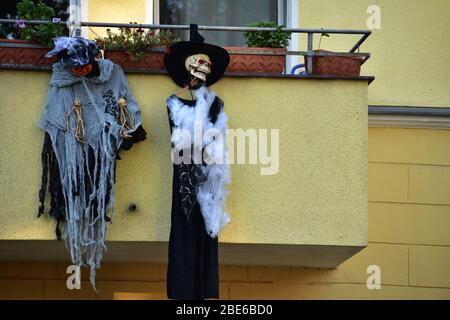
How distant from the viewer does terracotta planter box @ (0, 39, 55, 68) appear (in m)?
7.20

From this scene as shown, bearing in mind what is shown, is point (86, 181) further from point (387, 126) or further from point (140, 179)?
point (387, 126)

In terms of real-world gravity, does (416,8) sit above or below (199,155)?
above

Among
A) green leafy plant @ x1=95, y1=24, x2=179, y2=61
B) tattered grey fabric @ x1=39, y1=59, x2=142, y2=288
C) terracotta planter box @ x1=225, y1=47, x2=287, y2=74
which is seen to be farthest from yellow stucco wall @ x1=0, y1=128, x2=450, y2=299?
green leafy plant @ x1=95, y1=24, x2=179, y2=61

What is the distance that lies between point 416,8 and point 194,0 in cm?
188

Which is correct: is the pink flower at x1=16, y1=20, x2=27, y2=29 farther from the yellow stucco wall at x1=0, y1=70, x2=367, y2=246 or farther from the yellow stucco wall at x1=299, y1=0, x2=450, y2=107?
the yellow stucco wall at x1=299, y1=0, x2=450, y2=107

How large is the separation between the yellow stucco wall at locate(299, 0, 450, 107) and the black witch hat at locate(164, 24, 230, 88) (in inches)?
59.1

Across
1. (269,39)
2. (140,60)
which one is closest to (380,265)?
(269,39)

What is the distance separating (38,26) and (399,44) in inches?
122

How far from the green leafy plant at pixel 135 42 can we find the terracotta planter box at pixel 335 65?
41.5 inches

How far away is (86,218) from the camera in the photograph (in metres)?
7.06

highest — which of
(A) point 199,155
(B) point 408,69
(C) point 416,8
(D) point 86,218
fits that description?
(C) point 416,8

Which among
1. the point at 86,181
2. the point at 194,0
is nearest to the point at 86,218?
the point at 86,181

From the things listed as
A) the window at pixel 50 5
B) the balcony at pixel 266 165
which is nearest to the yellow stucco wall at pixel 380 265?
the balcony at pixel 266 165

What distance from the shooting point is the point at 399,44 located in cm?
865
